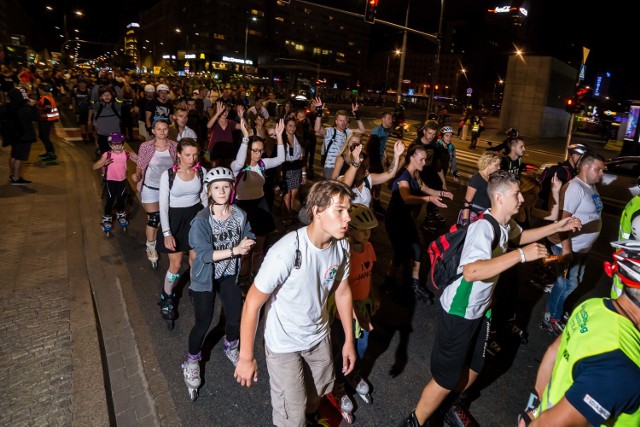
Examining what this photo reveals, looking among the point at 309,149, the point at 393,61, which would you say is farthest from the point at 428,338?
the point at 393,61

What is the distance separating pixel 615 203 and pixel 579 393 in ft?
42.7

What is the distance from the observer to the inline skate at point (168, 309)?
15.5 feet

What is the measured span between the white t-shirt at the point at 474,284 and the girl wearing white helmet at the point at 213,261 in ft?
5.81

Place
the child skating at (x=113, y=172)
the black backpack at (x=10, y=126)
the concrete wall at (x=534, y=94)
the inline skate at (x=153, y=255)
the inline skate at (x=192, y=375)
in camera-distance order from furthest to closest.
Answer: the concrete wall at (x=534, y=94)
the black backpack at (x=10, y=126)
the child skating at (x=113, y=172)
the inline skate at (x=153, y=255)
the inline skate at (x=192, y=375)

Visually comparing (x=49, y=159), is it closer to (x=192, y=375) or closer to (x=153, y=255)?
(x=153, y=255)

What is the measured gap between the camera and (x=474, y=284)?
2941 mm

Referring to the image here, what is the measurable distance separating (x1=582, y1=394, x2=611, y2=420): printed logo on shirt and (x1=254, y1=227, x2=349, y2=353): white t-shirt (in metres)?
1.49

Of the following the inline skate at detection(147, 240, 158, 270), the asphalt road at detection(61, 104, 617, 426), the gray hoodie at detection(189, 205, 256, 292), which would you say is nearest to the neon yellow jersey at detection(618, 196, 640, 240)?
the asphalt road at detection(61, 104, 617, 426)

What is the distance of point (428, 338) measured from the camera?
479cm

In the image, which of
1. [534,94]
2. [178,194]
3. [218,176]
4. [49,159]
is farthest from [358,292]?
[534,94]

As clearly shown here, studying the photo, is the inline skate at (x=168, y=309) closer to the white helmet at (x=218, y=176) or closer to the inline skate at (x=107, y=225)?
the white helmet at (x=218, y=176)

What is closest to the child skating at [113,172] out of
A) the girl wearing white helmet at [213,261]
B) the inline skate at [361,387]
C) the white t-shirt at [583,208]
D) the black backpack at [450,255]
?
the girl wearing white helmet at [213,261]

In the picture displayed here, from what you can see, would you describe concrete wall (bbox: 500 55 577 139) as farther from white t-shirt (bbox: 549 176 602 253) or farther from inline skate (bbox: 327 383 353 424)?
inline skate (bbox: 327 383 353 424)

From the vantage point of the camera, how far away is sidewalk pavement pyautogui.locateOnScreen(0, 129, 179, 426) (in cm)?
342
